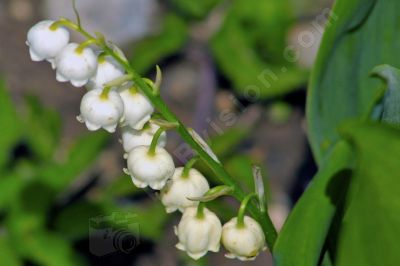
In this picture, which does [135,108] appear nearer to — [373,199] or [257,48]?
[373,199]

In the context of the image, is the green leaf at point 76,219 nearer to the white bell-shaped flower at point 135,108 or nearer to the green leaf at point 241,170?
the green leaf at point 241,170

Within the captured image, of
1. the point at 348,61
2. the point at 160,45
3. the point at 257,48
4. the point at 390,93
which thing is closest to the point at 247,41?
the point at 257,48

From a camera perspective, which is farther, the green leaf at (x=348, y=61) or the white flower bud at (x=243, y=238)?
the green leaf at (x=348, y=61)

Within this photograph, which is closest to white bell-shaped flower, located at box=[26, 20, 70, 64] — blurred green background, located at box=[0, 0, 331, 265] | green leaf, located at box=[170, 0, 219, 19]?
blurred green background, located at box=[0, 0, 331, 265]

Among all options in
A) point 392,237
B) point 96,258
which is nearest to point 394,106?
point 392,237

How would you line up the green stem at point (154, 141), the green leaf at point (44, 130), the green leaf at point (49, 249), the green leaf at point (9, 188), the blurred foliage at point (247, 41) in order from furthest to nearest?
1. the blurred foliage at point (247, 41)
2. the green leaf at point (44, 130)
3. the green leaf at point (9, 188)
4. the green leaf at point (49, 249)
5. the green stem at point (154, 141)

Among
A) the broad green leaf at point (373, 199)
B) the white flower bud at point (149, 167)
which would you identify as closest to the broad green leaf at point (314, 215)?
the broad green leaf at point (373, 199)

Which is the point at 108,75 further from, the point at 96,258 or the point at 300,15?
the point at 300,15
